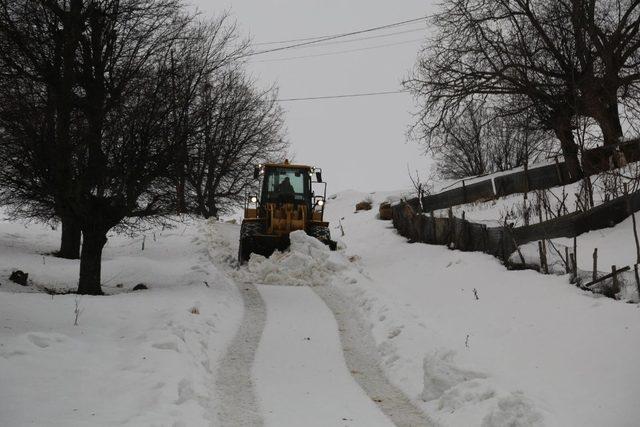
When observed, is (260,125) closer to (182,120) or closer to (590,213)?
(182,120)

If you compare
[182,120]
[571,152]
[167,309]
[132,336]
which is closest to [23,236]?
[182,120]

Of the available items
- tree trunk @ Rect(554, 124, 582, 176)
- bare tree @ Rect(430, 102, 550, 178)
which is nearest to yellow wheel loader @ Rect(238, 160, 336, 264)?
tree trunk @ Rect(554, 124, 582, 176)

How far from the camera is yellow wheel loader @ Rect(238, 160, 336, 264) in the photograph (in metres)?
15.6

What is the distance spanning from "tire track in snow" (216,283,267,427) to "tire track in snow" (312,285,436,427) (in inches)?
52.7

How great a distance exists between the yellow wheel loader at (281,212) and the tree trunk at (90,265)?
17.5ft

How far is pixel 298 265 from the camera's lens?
14.2 metres

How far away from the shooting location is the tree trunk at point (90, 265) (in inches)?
416

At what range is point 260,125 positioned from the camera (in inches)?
1133

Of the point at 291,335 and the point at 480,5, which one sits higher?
the point at 480,5

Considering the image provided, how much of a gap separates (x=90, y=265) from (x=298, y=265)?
5356mm

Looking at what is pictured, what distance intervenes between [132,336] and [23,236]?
53.8 feet

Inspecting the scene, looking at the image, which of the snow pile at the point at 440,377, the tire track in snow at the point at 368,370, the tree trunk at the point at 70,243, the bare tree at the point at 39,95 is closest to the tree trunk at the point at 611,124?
the tire track in snow at the point at 368,370

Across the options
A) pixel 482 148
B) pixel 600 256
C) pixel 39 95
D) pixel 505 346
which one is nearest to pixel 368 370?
pixel 505 346

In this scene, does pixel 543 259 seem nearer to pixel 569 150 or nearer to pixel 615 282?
pixel 615 282
